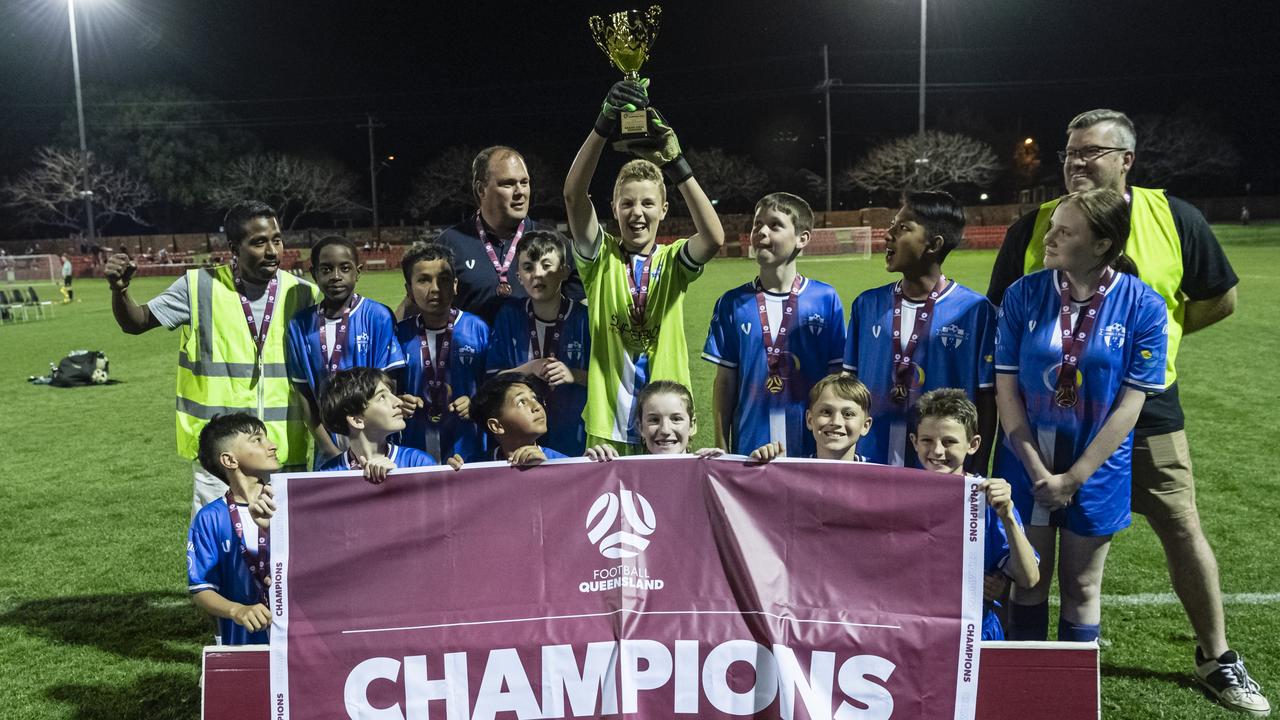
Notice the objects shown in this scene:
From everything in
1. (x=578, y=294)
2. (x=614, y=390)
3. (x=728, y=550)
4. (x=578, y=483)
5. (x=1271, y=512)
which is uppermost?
(x=578, y=294)

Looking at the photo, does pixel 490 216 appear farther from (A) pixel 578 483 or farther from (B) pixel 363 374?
(A) pixel 578 483

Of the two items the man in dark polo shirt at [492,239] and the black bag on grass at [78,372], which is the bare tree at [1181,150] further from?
the man in dark polo shirt at [492,239]

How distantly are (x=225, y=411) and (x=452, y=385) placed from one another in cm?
114

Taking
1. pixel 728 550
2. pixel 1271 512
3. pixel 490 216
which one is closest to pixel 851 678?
pixel 728 550

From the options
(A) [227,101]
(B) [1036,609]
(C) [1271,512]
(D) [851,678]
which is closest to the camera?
(D) [851,678]

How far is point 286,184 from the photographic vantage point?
7200cm

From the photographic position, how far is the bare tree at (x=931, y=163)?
70625 millimetres

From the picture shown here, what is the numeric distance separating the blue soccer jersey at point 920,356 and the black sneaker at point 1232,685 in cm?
167

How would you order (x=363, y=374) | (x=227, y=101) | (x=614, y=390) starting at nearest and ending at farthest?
1. (x=363, y=374)
2. (x=614, y=390)
3. (x=227, y=101)

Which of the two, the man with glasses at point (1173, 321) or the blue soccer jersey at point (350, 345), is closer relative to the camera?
the man with glasses at point (1173, 321)

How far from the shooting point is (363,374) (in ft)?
13.2

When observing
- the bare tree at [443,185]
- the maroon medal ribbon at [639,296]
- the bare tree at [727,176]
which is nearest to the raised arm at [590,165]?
the maroon medal ribbon at [639,296]

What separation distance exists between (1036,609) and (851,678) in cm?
101

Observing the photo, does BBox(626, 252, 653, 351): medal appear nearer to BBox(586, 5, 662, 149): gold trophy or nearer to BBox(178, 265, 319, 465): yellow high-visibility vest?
BBox(586, 5, 662, 149): gold trophy
